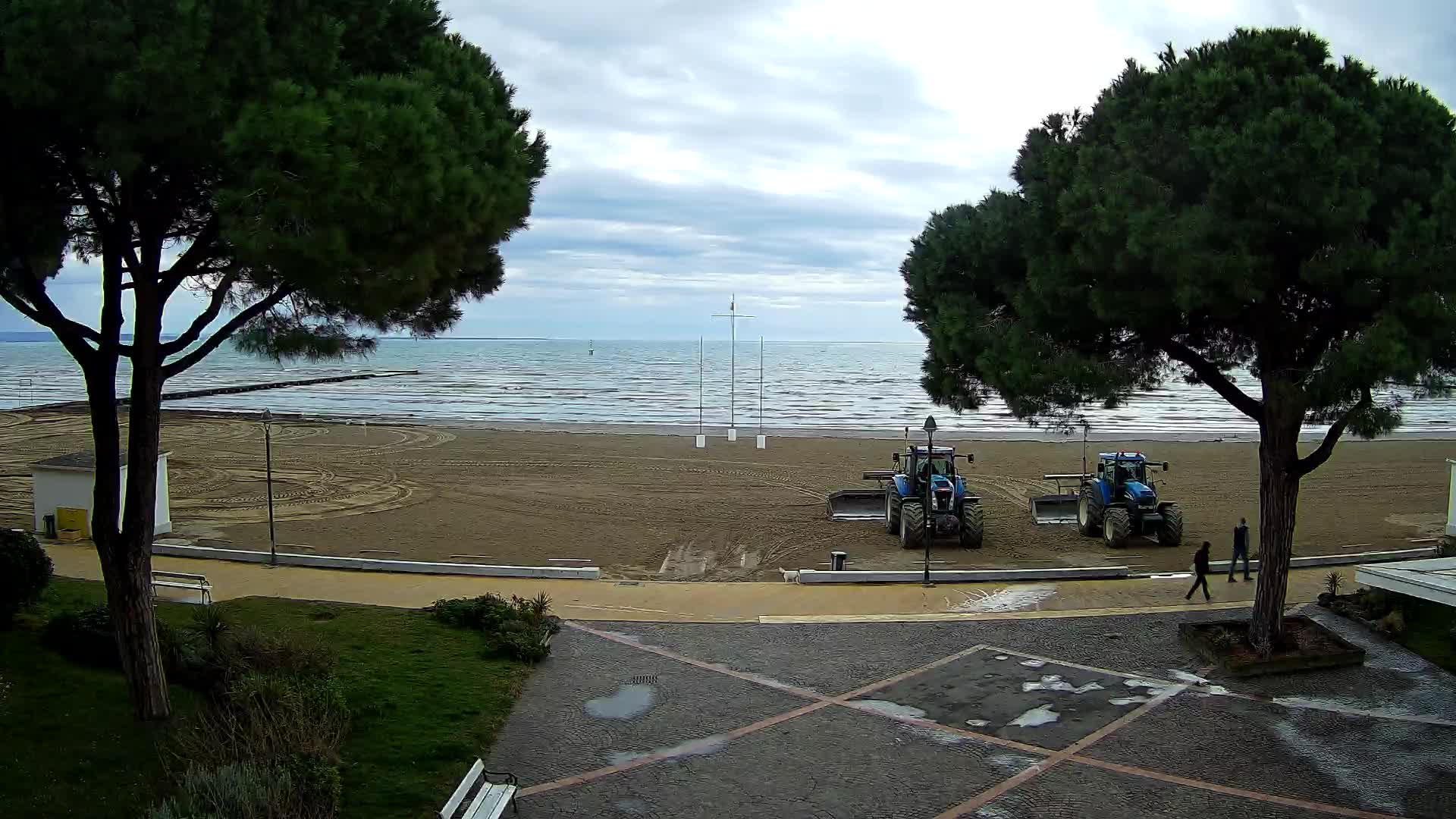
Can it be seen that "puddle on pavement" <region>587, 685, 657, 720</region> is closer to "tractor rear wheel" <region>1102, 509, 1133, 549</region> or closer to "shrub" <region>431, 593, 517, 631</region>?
"shrub" <region>431, 593, 517, 631</region>

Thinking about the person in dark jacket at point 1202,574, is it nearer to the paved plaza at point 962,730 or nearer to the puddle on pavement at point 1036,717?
the paved plaza at point 962,730

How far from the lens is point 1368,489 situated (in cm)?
2833

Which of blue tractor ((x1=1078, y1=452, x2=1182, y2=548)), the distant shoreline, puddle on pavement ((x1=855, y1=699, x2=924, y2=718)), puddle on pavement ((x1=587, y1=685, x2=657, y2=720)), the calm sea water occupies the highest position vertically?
the calm sea water

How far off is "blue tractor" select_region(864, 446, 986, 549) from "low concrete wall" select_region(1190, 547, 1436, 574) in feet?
14.2

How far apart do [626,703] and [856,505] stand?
14.5m

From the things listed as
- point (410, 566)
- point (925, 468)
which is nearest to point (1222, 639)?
point (925, 468)

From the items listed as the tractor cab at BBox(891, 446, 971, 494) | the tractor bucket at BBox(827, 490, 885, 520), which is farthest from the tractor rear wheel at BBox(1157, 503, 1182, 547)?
the tractor bucket at BBox(827, 490, 885, 520)

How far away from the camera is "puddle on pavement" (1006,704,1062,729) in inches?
384

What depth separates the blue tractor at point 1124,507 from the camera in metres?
20.0

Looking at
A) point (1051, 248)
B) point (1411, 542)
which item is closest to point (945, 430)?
point (1411, 542)

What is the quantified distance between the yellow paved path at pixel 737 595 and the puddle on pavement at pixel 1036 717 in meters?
3.47

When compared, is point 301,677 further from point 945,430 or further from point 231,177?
point 945,430

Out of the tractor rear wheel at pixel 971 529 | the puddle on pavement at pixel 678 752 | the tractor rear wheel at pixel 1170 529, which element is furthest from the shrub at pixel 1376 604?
the puddle on pavement at pixel 678 752

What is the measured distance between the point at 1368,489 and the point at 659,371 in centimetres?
9420
